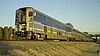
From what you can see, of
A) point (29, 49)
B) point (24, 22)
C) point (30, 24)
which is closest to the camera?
point (29, 49)

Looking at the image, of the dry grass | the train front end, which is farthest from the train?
the dry grass

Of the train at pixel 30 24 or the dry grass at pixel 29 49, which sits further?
the train at pixel 30 24

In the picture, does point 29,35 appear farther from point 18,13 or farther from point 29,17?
point 18,13

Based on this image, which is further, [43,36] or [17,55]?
[43,36]

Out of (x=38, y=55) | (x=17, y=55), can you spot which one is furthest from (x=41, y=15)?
(x=17, y=55)

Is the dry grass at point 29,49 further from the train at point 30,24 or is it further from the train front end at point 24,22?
the train front end at point 24,22

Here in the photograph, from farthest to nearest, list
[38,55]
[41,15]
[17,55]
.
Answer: [41,15], [38,55], [17,55]

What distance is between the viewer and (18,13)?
77.1 feet

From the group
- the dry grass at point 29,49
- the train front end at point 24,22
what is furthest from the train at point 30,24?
the dry grass at point 29,49

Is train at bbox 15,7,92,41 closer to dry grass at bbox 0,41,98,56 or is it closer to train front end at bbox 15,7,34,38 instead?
A: train front end at bbox 15,7,34,38

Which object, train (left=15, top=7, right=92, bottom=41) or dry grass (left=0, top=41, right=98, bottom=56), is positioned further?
train (left=15, top=7, right=92, bottom=41)

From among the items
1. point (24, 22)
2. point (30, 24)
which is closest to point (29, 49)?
point (30, 24)

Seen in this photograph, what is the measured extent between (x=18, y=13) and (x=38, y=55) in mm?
11563

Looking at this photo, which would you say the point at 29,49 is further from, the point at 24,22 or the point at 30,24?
the point at 24,22
